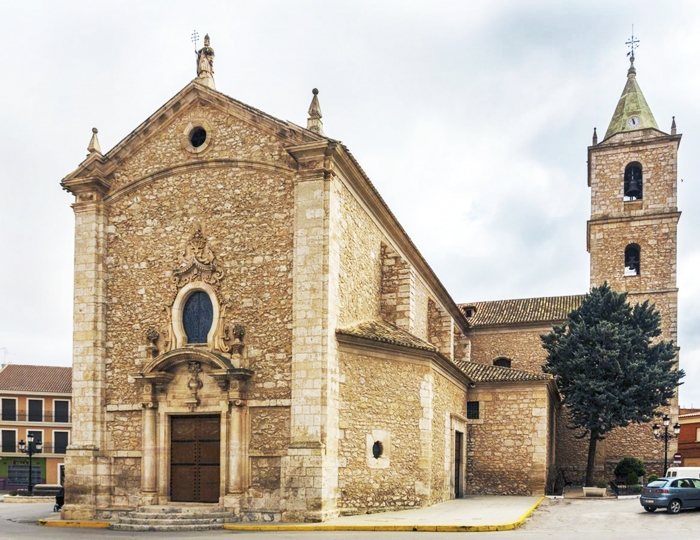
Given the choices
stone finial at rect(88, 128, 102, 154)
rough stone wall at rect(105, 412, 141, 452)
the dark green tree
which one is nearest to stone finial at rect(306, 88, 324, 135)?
stone finial at rect(88, 128, 102, 154)

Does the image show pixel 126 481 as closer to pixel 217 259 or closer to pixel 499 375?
pixel 217 259

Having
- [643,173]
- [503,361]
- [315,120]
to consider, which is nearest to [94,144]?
[315,120]

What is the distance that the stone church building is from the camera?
52.4 ft

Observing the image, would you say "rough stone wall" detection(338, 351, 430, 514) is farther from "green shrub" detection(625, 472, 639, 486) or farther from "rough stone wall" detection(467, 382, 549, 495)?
"green shrub" detection(625, 472, 639, 486)

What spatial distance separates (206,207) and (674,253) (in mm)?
26047

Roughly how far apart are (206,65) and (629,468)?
2427 cm

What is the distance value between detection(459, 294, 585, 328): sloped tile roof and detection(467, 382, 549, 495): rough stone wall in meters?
10.5

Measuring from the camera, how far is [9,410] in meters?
47.5

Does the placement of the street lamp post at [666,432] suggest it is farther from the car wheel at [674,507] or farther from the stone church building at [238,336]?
the stone church building at [238,336]

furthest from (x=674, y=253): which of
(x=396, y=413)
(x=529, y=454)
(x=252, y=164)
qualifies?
(x=252, y=164)

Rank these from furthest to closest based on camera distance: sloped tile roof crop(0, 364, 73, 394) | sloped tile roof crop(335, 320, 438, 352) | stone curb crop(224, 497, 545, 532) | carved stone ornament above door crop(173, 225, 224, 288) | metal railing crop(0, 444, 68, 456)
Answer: sloped tile roof crop(0, 364, 73, 394)
metal railing crop(0, 444, 68, 456)
carved stone ornament above door crop(173, 225, 224, 288)
sloped tile roof crop(335, 320, 438, 352)
stone curb crop(224, 497, 545, 532)

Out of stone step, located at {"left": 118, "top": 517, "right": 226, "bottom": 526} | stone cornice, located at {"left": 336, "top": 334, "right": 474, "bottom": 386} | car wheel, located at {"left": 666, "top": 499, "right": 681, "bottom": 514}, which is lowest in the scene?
car wheel, located at {"left": 666, "top": 499, "right": 681, "bottom": 514}

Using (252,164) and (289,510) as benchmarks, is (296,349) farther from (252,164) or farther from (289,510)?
(252,164)

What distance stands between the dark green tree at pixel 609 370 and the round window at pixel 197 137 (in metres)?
17.4
